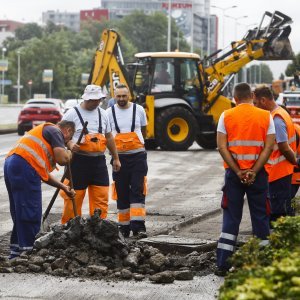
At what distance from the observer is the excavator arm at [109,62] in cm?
3111

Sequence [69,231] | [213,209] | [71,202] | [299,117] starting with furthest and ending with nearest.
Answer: [299,117] → [213,209] → [71,202] → [69,231]

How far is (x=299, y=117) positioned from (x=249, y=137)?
2023cm

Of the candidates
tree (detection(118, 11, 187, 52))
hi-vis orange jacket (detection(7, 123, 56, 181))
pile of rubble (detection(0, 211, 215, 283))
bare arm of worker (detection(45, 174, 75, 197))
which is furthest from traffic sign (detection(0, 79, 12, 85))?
pile of rubble (detection(0, 211, 215, 283))

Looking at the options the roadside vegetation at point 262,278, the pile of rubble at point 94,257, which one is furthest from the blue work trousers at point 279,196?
the roadside vegetation at point 262,278

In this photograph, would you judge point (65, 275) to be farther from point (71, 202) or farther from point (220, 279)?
point (71, 202)

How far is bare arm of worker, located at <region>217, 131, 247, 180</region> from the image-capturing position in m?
9.48

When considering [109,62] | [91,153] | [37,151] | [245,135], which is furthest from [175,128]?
[245,135]

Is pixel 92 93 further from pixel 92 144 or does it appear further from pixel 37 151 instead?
pixel 37 151


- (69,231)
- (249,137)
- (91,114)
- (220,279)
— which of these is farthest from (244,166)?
(91,114)

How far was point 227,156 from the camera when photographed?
9.55 meters

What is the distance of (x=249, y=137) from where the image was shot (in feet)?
31.4

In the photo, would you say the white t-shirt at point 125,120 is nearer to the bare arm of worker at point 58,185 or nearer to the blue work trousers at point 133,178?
the blue work trousers at point 133,178

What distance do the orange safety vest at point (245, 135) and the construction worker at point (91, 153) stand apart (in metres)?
2.44

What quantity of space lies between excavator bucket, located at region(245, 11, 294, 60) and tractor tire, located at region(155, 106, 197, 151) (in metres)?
3.35
